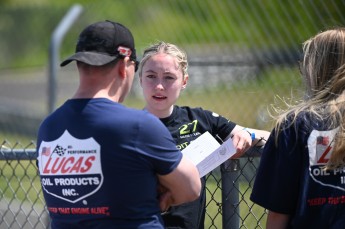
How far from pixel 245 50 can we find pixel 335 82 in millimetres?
4171

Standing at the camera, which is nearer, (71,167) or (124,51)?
(71,167)

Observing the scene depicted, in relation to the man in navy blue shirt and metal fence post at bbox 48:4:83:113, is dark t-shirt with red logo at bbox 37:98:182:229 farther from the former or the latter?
metal fence post at bbox 48:4:83:113

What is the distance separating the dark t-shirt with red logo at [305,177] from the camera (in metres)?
3.02

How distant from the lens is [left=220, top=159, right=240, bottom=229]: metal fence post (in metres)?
3.92

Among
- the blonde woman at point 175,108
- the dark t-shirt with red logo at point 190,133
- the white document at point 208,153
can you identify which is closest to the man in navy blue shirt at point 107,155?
the white document at point 208,153

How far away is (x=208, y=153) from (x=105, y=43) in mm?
747

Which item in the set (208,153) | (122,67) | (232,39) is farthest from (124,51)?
(232,39)

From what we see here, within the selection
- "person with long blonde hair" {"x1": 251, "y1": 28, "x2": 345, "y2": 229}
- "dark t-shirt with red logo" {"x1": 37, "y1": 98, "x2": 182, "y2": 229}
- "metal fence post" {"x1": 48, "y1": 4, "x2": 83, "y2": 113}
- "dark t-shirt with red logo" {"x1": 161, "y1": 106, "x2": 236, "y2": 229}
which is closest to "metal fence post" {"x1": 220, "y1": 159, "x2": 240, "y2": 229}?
"dark t-shirt with red logo" {"x1": 161, "y1": 106, "x2": 236, "y2": 229}

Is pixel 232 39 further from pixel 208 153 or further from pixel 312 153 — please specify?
pixel 312 153

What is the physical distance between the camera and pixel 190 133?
157 inches

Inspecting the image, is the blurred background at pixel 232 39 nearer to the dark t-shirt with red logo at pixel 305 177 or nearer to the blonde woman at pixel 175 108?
the blonde woman at pixel 175 108

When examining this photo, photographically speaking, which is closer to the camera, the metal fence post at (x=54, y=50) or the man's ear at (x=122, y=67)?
the man's ear at (x=122, y=67)

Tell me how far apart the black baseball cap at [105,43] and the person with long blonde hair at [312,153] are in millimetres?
675

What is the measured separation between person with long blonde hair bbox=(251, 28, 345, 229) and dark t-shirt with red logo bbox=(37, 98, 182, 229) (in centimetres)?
40
